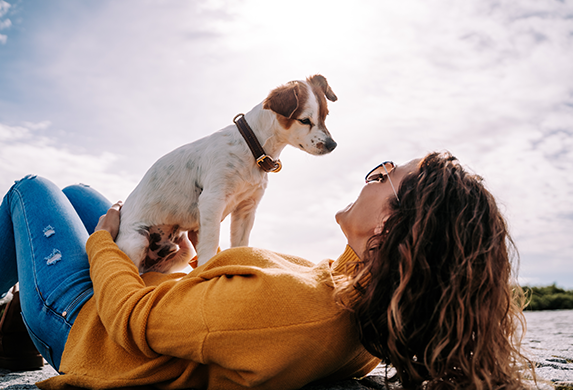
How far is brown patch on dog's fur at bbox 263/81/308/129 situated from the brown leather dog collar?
207 millimetres

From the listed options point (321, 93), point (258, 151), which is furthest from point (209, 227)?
point (321, 93)

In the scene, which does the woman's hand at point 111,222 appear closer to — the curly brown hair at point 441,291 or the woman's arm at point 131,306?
the woman's arm at point 131,306

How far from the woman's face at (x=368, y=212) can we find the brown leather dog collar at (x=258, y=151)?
117 centimetres

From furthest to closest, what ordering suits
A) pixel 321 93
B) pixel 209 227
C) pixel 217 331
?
1. pixel 321 93
2. pixel 209 227
3. pixel 217 331

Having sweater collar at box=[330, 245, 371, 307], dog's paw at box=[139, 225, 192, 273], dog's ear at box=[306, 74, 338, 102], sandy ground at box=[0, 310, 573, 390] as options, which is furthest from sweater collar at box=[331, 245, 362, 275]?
dog's ear at box=[306, 74, 338, 102]

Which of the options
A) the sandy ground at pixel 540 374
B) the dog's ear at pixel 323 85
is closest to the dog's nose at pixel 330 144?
the dog's ear at pixel 323 85

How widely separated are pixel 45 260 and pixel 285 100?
5.71 feet

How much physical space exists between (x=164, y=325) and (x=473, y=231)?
1.03m

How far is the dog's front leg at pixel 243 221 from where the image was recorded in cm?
292

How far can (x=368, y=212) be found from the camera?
1.57 meters

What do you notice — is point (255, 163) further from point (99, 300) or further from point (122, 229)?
point (99, 300)

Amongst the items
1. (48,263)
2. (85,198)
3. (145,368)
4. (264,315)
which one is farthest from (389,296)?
(85,198)

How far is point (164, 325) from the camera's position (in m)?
1.25

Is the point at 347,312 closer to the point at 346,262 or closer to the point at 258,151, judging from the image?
the point at 346,262
